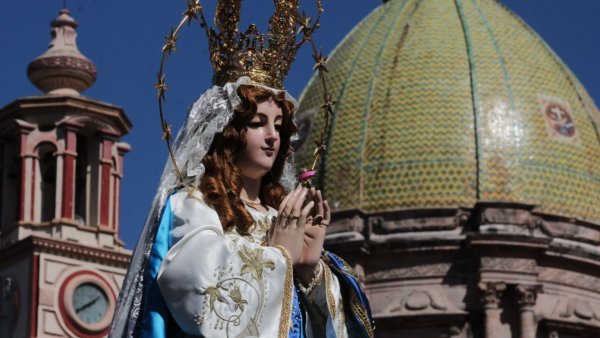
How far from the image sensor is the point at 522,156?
4497 centimetres

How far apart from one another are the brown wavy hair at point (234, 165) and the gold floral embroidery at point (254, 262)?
0.19m

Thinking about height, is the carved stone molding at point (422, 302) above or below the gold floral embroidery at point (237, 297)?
above

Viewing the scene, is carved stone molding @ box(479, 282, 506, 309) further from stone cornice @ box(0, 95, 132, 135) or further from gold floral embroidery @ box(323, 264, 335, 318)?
gold floral embroidery @ box(323, 264, 335, 318)

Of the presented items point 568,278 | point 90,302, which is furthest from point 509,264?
point 90,302

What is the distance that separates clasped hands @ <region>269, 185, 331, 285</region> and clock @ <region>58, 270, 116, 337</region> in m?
30.3

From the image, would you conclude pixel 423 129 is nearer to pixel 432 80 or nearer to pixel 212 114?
pixel 432 80

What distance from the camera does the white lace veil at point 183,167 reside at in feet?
25.9

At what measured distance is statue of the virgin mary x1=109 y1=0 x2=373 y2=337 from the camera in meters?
7.75

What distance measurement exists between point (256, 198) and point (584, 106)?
38.4 m

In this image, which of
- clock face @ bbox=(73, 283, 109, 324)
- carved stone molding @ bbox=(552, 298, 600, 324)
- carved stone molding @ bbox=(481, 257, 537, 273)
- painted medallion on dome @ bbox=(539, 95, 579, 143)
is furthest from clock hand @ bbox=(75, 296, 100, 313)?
painted medallion on dome @ bbox=(539, 95, 579, 143)

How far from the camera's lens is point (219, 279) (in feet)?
25.5

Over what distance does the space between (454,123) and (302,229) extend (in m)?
37.6

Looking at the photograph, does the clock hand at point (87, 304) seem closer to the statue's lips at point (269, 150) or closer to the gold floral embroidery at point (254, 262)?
the statue's lips at point (269, 150)

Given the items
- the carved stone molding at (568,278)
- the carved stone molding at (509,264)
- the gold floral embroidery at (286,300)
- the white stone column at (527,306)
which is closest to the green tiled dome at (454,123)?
the carved stone molding at (568,278)
